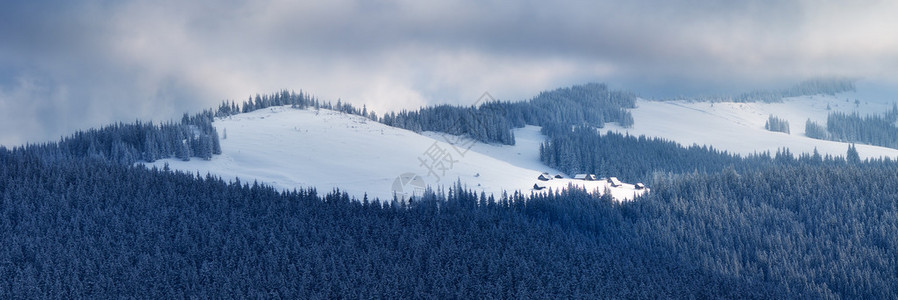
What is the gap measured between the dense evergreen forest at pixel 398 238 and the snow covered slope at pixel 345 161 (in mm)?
6670

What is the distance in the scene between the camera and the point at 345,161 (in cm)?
15025

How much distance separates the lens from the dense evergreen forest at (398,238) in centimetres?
9831

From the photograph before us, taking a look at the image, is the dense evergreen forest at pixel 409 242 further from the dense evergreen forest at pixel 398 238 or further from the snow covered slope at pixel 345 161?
the snow covered slope at pixel 345 161

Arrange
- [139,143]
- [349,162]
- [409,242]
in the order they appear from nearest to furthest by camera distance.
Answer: [409,242], [139,143], [349,162]

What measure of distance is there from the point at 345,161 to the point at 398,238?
4172cm

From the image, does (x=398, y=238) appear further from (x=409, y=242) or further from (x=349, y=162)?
(x=349, y=162)

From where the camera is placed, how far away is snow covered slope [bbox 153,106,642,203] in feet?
442

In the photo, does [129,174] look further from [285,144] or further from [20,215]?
[285,144]

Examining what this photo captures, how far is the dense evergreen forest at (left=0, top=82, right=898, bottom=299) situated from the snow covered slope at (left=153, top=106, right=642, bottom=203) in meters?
6.67

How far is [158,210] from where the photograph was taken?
362 feet

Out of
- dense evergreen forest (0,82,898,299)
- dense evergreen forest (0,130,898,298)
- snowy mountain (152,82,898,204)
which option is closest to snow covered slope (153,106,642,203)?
snowy mountain (152,82,898,204)

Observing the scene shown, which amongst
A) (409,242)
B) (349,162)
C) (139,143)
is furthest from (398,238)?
(139,143)

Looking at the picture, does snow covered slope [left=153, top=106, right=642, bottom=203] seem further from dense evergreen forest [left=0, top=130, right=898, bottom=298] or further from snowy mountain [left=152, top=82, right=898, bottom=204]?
dense evergreen forest [left=0, top=130, right=898, bottom=298]

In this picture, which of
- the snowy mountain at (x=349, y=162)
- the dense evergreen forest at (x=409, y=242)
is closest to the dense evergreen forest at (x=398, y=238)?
the dense evergreen forest at (x=409, y=242)
